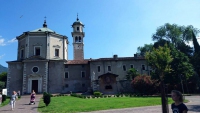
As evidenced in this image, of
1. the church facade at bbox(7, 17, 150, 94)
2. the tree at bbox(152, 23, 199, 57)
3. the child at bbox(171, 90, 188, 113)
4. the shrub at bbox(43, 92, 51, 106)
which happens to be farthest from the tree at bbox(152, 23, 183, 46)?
the child at bbox(171, 90, 188, 113)

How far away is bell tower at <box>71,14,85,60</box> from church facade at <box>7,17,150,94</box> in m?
16.0

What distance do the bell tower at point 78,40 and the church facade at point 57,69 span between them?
16.0 metres

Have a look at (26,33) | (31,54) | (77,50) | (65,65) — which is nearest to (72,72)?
(65,65)

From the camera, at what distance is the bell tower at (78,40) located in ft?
194

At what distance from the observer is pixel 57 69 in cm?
3738

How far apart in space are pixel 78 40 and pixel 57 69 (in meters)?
24.2

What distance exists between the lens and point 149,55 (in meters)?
23.6

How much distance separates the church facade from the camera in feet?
117

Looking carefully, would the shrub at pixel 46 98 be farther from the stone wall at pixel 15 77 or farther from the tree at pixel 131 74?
the tree at pixel 131 74

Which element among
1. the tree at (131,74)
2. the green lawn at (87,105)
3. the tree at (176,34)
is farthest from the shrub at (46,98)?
the tree at (176,34)

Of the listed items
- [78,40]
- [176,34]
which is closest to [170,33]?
[176,34]

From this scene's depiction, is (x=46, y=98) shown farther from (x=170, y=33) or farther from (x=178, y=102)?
(x=170, y=33)

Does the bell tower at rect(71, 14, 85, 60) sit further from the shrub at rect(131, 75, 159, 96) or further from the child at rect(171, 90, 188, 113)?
the child at rect(171, 90, 188, 113)

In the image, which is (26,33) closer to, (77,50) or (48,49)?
(48,49)
